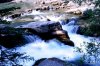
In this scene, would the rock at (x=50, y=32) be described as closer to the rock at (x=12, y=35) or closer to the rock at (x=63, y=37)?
the rock at (x=63, y=37)

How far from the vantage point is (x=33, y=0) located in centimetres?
4059

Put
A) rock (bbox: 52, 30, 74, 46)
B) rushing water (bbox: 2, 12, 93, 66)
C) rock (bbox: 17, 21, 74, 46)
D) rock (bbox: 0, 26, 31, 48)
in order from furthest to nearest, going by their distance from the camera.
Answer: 1. rock (bbox: 17, 21, 74, 46)
2. rock (bbox: 52, 30, 74, 46)
3. rushing water (bbox: 2, 12, 93, 66)
4. rock (bbox: 0, 26, 31, 48)

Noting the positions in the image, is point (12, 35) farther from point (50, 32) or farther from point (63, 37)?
point (50, 32)

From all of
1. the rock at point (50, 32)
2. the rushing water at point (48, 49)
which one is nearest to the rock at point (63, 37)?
the rock at point (50, 32)

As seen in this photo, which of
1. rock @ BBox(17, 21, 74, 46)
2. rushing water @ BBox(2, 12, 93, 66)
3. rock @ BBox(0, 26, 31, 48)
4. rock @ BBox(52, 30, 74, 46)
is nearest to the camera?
rock @ BBox(0, 26, 31, 48)

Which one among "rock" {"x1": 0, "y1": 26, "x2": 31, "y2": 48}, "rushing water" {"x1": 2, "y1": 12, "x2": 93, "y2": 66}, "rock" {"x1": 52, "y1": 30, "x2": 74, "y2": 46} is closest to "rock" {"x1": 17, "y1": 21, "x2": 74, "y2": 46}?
"rock" {"x1": 52, "y1": 30, "x2": 74, "y2": 46}

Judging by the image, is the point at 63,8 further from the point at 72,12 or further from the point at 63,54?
the point at 63,54

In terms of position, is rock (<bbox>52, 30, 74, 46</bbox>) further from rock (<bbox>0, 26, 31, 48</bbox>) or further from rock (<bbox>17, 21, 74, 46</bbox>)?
rock (<bbox>0, 26, 31, 48</bbox>)

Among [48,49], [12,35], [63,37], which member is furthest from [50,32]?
[12,35]

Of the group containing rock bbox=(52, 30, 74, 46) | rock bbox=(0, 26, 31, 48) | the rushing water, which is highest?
rock bbox=(0, 26, 31, 48)

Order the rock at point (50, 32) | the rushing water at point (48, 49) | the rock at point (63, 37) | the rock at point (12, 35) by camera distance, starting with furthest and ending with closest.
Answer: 1. the rock at point (50, 32)
2. the rock at point (63, 37)
3. the rushing water at point (48, 49)
4. the rock at point (12, 35)

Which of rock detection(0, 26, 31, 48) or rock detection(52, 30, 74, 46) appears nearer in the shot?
rock detection(0, 26, 31, 48)

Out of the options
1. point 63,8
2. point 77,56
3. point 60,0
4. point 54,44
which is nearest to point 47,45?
point 54,44

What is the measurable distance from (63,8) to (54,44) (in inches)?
537
